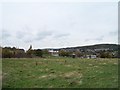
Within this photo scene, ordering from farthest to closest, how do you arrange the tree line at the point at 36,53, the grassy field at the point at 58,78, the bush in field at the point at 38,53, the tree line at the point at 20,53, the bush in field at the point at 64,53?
the bush in field at the point at 64,53, the bush in field at the point at 38,53, the tree line at the point at 36,53, the tree line at the point at 20,53, the grassy field at the point at 58,78

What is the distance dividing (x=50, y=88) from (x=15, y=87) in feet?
3.99

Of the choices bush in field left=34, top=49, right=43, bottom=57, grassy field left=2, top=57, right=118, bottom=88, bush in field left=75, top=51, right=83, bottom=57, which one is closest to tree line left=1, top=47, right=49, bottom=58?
bush in field left=34, top=49, right=43, bottom=57

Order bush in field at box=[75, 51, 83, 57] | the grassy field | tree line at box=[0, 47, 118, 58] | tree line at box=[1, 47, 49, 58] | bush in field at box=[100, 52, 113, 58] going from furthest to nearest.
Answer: bush in field at box=[75, 51, 83, 57] < bush in field at box=[100, 52, 113, 58] < tree line at box=[0, 47, 118, 58] < tree line at box=[1, 47, 49, 58] < the grassy field

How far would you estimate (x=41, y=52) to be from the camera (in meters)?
17.8

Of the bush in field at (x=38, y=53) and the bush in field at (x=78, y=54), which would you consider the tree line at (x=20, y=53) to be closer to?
the bush in field at (x=38, y=53)

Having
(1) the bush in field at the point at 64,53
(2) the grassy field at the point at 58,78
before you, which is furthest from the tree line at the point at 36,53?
(2) the grassy field at the point at 58,78

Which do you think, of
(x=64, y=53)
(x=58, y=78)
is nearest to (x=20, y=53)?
(x=64, y=53)

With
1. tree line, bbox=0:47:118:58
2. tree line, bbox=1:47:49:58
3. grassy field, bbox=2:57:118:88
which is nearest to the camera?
grassy field, bbox=2:57:118:88

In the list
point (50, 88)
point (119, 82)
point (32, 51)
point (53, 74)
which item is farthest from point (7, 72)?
point (32, 51)

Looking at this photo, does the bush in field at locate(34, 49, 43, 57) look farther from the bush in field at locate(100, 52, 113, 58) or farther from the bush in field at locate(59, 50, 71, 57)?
the bush in field at locate(100, 52, 113, 58)

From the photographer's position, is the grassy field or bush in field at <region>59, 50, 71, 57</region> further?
bush in field at <region>59, 50, 71, 57</region>

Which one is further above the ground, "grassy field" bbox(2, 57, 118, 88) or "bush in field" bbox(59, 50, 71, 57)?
"bush in field" bbox(59, 50, 71, 57)

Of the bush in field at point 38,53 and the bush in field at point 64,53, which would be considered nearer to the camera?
the bush in field at point 38,53

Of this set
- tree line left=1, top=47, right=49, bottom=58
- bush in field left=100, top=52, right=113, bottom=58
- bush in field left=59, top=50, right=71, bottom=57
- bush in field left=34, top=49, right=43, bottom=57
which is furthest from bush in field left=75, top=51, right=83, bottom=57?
bush in field left=34, top=49, right=43, bottom=57
